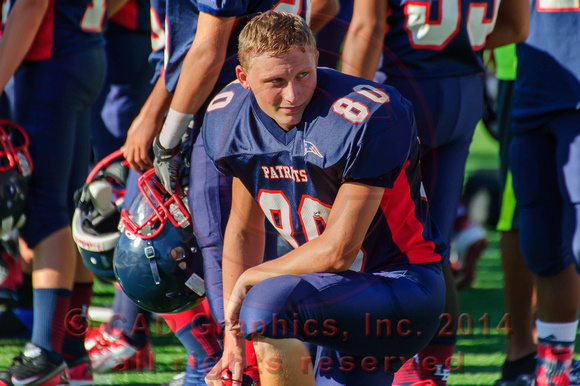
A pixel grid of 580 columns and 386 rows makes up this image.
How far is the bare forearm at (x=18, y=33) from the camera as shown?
2.51 meters

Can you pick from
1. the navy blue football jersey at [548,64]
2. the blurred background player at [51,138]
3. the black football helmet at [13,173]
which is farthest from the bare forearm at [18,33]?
the navy blue football jersey at [548,64]

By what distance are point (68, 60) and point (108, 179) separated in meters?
0.42

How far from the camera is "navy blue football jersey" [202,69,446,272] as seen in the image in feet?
6.03

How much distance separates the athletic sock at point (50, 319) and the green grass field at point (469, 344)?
1.02 ft

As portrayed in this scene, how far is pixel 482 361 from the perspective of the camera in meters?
3.02

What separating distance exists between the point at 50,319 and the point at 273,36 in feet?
4.18

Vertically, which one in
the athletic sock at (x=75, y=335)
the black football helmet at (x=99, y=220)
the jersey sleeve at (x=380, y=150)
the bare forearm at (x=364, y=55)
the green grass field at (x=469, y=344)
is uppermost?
the bare forearm at (x=364, y=55)

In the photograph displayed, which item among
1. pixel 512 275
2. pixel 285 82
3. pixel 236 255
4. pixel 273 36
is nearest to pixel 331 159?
pixel 285 82

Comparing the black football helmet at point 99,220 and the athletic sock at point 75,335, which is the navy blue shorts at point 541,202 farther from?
the athletic sock at point 75,335

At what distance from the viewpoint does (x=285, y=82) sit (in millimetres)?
1900

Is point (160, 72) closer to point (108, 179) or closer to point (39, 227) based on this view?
point (108, 179)

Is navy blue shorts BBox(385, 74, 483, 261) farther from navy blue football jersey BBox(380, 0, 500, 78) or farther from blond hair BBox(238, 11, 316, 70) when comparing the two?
blond hair BBox(238, 11, 316, 70)

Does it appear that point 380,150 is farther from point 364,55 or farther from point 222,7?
point 364,55

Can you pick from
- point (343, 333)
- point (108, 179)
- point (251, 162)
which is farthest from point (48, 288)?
point (343, 333)
